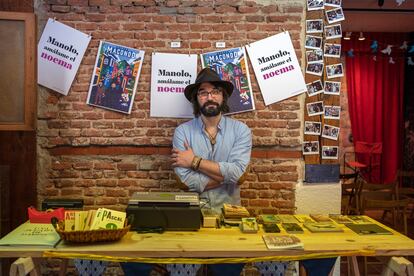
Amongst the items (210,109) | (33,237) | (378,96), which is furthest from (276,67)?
(378,96)

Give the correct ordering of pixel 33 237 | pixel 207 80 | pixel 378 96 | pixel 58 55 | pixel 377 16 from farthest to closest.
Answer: pixel 378 96, pixel 377 16, pixel 58 55, pixel 207 80, pixel 33 237

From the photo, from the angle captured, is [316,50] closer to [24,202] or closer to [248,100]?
[248,100]

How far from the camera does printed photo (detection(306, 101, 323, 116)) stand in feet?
13.4

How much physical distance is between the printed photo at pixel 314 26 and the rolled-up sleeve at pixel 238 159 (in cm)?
120

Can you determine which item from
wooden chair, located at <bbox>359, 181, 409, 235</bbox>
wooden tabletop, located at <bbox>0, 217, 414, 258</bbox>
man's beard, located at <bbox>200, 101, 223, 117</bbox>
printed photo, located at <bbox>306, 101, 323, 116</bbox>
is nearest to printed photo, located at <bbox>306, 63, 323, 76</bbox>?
printed photo, located at <bbox>306, 101, 323, 116</bbox>

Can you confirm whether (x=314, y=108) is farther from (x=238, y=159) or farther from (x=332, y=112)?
(x=238, y=159)

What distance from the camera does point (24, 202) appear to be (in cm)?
405

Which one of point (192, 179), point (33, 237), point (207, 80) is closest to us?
point (33, 237)

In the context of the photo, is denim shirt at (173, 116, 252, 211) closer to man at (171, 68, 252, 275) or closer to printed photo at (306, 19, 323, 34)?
man at (171, 68, 252, 275)

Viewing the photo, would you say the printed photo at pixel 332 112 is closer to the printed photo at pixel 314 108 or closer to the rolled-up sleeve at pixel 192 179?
the printed photo at pixel 314 108

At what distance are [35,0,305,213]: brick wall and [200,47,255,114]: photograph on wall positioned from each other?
2.6 inches

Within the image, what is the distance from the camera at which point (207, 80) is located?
3.51m

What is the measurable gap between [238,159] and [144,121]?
1.10 meters

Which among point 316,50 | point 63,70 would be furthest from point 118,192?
point 316,50
